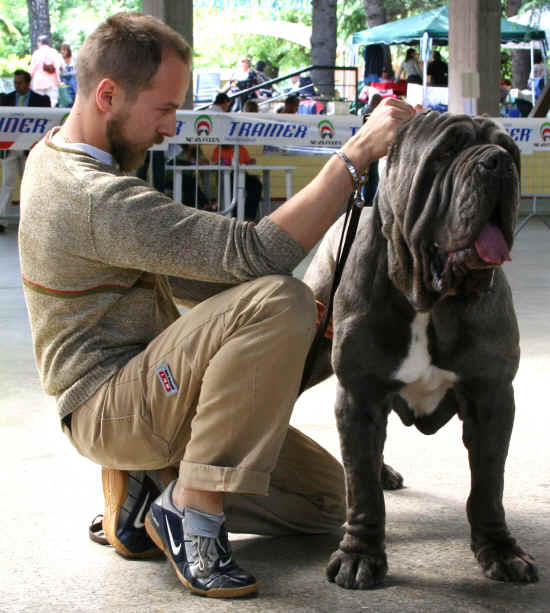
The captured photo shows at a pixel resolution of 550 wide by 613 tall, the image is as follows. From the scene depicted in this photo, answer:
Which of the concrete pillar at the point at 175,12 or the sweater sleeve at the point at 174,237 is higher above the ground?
the concrete pillar at the point at 175,12

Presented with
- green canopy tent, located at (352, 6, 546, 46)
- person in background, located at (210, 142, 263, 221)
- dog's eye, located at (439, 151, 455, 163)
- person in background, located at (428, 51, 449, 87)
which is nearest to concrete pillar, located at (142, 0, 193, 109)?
person in background, located at (210, 142, 263, 221)

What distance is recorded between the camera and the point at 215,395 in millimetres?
2309

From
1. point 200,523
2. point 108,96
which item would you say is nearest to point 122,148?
point 108,96

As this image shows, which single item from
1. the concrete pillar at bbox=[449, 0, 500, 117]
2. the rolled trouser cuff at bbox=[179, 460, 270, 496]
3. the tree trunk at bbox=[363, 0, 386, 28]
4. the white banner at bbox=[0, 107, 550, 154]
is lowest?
the rolled trouser cuff at bbox=[179, 460, 270, 496]

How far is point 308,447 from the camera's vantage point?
2.82m

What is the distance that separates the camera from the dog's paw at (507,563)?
2396mm

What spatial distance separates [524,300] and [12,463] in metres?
4.12

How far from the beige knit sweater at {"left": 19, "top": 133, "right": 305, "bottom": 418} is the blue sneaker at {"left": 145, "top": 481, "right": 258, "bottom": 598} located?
1.34 feet

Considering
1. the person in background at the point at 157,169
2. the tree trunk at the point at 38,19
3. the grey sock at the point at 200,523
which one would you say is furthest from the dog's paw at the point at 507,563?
the tree trunk at the point at 38,19

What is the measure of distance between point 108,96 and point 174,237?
45cm

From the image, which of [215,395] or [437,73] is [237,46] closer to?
[437,73]

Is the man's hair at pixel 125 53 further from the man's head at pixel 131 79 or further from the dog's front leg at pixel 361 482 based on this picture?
the dog's front leg at pixel 361 482

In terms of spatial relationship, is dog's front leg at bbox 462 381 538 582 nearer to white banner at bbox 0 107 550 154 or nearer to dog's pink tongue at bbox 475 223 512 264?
dog's pink tongue at bbox 475 223 512 264

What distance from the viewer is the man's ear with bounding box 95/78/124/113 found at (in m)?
2.44
